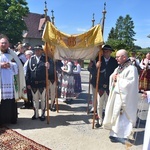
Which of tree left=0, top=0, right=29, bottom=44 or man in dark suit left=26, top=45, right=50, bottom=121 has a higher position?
tree left=0, top=0, right=29, bottom=44

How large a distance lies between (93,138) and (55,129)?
3.34ft

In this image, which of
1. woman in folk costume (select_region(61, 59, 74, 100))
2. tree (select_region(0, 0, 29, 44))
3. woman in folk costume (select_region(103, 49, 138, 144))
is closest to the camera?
woman in folk costume (select_region(103, 49, 138, 144))

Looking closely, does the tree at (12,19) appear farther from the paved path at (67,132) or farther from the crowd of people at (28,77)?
the paved path at (67,132)

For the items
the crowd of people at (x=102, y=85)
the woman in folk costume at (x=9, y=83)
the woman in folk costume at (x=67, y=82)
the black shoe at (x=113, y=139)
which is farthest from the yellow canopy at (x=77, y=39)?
the woman in folk costume at (x=67, y=82)

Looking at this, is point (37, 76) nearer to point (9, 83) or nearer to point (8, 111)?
point (9, 83)

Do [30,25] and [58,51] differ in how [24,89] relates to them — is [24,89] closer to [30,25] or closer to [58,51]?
[58,51]

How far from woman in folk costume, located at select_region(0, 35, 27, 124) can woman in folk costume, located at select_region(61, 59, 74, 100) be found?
3.25 meters

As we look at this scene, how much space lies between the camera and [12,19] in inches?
1307

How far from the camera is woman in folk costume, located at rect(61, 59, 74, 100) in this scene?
9453 millimetres

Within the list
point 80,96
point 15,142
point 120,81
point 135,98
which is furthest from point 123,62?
point 80,96

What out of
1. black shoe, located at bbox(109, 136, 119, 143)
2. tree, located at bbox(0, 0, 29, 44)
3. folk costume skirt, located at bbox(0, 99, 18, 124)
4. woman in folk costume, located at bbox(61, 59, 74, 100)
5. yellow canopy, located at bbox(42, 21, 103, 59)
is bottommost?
black shoe, located at bbox(109, 136, 119, 143)

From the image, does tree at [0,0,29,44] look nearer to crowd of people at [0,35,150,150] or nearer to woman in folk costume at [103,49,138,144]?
crowd of people at [0,35,150,150]

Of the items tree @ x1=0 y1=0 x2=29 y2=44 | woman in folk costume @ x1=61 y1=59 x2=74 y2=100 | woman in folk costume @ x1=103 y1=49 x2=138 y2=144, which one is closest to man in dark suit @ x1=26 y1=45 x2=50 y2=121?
woman in folk costume @ x1=103 y1=49 x2=138 y2=144

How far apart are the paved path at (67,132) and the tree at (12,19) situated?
27.3 meters
